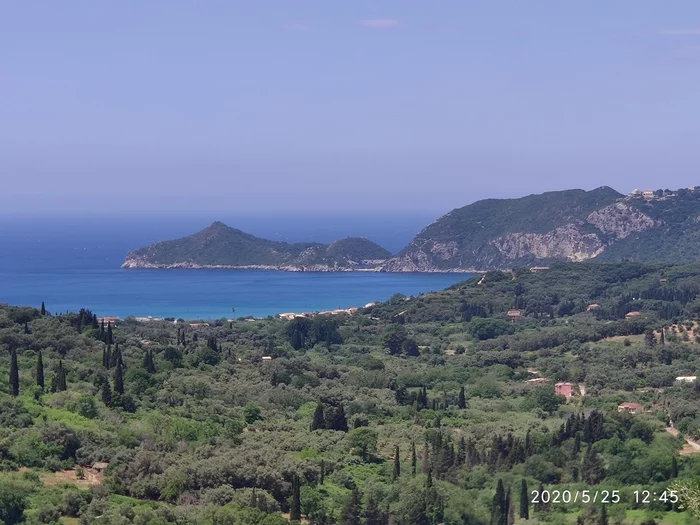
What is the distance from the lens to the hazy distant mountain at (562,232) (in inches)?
5655

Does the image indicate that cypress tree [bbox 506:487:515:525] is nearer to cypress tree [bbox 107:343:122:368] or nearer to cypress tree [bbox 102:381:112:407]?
cypress tree [bbox 102:381:112:407]

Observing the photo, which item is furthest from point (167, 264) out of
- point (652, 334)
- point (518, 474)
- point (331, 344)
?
point (518, 474)

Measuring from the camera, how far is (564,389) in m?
56.6

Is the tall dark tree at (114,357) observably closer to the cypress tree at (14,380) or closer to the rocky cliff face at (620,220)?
the cypress tree at (14,380)

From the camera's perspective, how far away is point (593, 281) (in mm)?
101125

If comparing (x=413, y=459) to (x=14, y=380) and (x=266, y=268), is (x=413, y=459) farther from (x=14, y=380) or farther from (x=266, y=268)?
(x=266, y=268)

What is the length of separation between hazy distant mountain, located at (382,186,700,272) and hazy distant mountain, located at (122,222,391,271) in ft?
20.4

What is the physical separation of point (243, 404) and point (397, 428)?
6.16m

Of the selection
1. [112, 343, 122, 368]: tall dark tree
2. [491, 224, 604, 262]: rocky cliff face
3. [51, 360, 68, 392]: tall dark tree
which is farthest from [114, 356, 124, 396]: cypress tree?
[491, 224, 604, 262]: rocky cliff face

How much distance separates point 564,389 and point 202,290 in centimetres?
8057

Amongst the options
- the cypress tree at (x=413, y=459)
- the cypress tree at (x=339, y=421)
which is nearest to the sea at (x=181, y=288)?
the cypress tree at (x=339, y=421)

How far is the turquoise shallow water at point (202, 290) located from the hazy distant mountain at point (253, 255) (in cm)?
Answer: 431

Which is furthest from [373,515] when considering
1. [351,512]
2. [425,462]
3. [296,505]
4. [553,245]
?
[553,245]

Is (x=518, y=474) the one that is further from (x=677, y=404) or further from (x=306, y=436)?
(x=677, y=404)
